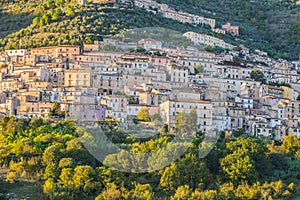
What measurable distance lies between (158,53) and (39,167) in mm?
20634

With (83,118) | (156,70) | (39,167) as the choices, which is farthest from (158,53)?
(39,167)

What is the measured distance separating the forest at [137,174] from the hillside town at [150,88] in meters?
1.88

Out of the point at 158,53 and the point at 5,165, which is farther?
the point at 158,53

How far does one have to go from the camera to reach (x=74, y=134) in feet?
157

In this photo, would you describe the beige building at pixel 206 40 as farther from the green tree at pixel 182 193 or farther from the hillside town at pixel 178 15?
the green tree at pixel 182 193

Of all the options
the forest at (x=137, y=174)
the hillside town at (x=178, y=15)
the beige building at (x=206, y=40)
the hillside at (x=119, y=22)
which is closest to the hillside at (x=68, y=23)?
the hillside at (x=119, y=22)

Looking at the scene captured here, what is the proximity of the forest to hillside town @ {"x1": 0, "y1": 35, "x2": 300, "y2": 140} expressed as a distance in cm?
188

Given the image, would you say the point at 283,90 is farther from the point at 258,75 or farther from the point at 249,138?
the point at 249,138

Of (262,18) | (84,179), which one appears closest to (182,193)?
(84,179)

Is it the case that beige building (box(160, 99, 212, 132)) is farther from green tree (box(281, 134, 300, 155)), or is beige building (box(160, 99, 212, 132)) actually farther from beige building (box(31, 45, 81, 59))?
beige building (box(31, 45, 81, 59))

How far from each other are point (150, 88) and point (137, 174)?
10709 millimetres

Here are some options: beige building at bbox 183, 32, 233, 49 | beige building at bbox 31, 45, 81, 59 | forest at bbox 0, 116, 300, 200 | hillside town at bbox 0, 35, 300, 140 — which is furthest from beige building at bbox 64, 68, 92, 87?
beige building at bbox 183, 32, 233, 49

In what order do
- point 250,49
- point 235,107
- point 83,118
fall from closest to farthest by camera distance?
1. point 83,118
2. point 235,107
3. point 250,49

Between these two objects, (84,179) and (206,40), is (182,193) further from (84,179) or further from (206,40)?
(206,40)
